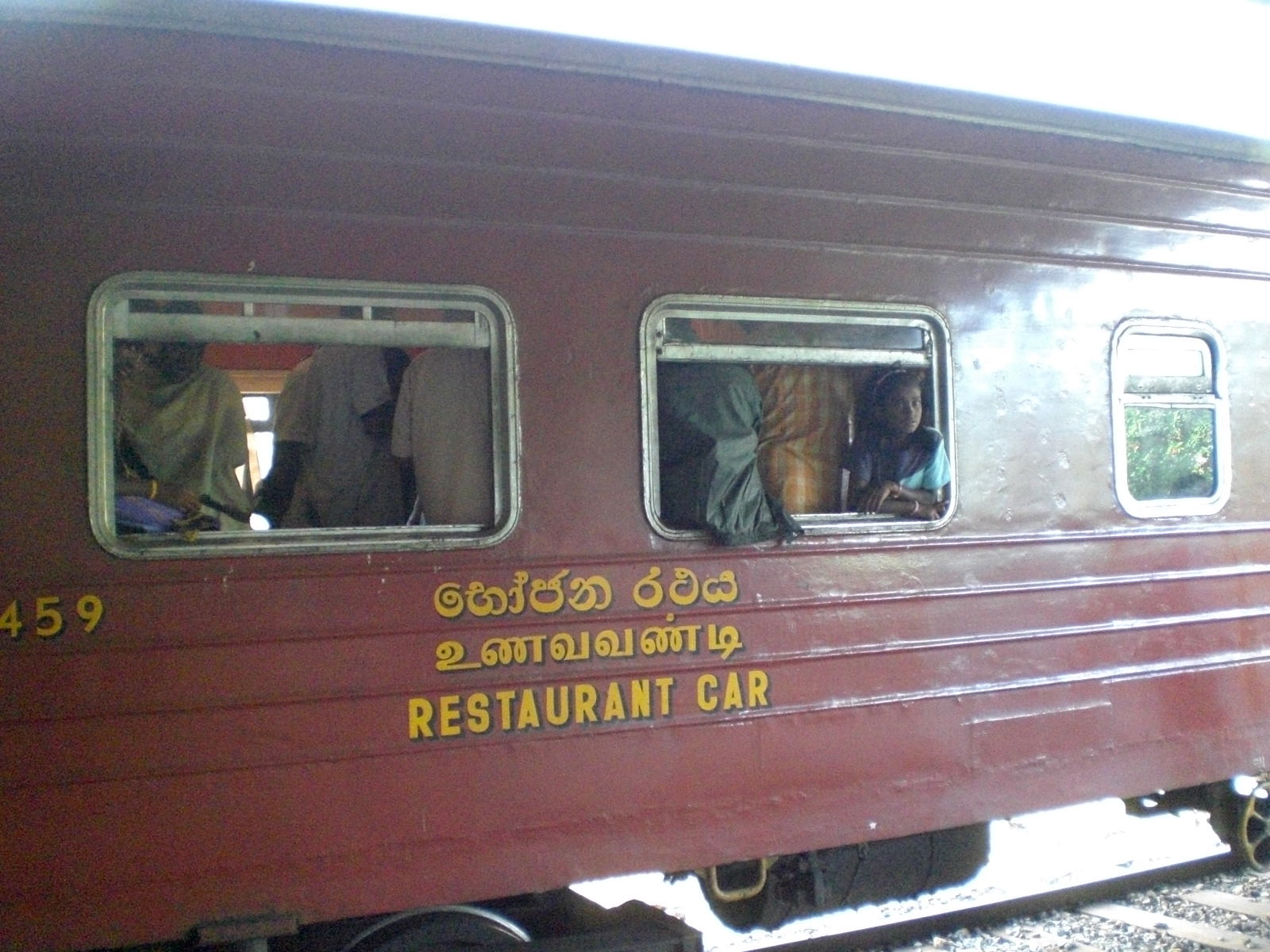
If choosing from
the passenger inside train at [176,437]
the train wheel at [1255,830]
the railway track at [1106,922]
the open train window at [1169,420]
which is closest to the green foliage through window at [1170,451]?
the open train window at [1169,420]

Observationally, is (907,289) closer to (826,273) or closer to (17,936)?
(826,273)

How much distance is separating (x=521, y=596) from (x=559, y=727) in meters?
0.38

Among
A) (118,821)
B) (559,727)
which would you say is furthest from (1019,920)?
(118,821)

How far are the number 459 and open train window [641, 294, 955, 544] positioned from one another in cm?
149

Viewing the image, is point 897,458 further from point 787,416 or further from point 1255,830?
point 1255,830

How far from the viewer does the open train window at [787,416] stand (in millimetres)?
3488

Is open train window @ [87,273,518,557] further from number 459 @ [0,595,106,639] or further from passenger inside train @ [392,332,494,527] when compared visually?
number 459 @ [0,595,106,639]

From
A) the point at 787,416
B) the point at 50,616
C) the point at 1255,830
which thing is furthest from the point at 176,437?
the point at 1255,830

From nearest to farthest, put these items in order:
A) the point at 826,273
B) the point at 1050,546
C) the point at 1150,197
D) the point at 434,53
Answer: the point at 434,53 → the point at 826,273 → the point at 1050,546 → the point at 1150,197

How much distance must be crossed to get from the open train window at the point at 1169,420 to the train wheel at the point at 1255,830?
1.33 meters

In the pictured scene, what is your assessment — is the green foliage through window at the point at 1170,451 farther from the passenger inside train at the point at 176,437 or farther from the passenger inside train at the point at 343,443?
the passenger inside train at the point at 176,437

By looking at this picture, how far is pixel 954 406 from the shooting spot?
12.8ft

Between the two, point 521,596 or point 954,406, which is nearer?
point 521,596

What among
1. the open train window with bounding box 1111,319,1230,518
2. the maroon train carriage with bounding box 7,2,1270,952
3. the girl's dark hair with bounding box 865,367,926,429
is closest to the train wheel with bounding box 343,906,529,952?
the maroon train carriage with bounding box 7,2,1270,952
